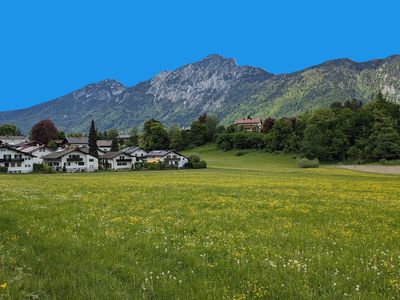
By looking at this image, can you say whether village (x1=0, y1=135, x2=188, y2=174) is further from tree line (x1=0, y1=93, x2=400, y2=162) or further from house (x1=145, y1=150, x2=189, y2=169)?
tree line (x1=0, y1=93, x2=400, y2=162)

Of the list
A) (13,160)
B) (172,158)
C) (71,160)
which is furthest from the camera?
(172,158)

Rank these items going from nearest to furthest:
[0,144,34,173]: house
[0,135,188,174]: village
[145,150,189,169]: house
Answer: [0,144,34,173]: house
[0,135,188,174]: village
[145,150,189,169]: house

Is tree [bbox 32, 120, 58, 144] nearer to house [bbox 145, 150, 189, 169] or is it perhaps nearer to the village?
the village

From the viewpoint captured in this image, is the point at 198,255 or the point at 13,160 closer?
the point at 198,255

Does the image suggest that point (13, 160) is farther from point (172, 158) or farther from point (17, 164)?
point (172, 158)

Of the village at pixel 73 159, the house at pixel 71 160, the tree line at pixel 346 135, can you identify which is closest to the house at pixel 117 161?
the village at pixel 73 159

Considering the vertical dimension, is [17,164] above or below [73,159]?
below

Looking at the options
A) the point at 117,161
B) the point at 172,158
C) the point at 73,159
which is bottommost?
the point at 117,161

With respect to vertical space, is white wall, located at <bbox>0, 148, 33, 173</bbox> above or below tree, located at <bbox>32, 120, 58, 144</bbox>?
below

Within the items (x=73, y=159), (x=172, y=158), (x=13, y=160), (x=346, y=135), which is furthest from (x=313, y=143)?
(x=13, y=160)

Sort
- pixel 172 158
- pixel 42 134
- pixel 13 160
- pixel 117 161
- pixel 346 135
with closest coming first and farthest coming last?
pixel 13 160 < pixel 117 161 < pixel 346 135 < pixel 172 158 < pixel 42 134

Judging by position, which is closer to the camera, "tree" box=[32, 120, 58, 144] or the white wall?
the white wall

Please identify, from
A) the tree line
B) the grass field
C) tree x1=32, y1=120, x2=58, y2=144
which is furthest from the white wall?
the grass field

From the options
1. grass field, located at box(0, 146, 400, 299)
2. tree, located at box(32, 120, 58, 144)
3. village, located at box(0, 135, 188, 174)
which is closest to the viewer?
grass field, located at box(0, 146, 400, 299)
